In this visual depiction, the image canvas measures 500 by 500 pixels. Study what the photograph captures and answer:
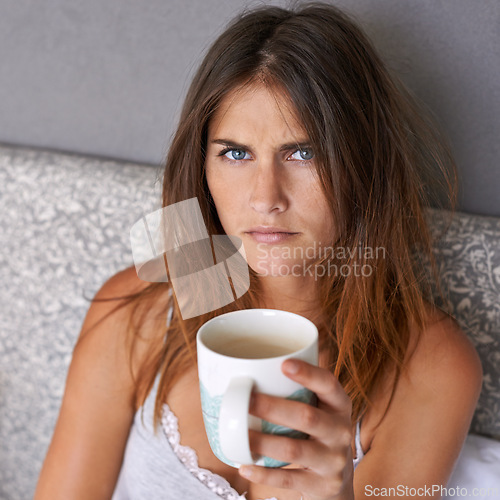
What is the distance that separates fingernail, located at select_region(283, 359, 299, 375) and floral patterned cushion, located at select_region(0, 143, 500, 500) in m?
Result: 0.68

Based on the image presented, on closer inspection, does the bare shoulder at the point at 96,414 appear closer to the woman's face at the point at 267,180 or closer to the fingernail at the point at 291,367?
the woman's face at the point at 267,180

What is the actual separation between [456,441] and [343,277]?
0.95 feet

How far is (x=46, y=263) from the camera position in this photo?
3.87ft

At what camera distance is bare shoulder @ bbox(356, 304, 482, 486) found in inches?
30.7

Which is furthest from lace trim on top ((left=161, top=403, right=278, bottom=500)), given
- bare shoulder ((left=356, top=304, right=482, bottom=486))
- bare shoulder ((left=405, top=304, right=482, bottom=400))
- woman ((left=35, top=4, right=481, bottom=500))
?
bare shoulder ((left=405, top=304, right=482, bottom=400))

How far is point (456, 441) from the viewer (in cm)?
80

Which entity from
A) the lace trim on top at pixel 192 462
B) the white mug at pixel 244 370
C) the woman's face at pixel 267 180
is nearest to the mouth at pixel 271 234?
the woman's face at pixel 267 180

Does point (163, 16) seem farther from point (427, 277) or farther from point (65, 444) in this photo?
point (65, 444)

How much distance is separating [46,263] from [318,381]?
34.4 inches

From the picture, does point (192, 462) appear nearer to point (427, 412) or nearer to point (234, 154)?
point (427, 412)

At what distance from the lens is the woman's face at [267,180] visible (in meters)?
0.73

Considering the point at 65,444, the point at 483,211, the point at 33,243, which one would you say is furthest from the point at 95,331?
the point at 483,211

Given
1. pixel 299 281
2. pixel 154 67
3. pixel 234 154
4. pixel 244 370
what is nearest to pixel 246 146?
pixel 234 154

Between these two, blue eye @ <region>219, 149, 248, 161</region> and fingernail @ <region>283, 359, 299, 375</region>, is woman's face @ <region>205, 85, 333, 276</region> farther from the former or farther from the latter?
fingernail @ <region>283, 359, 299, 375</region>
